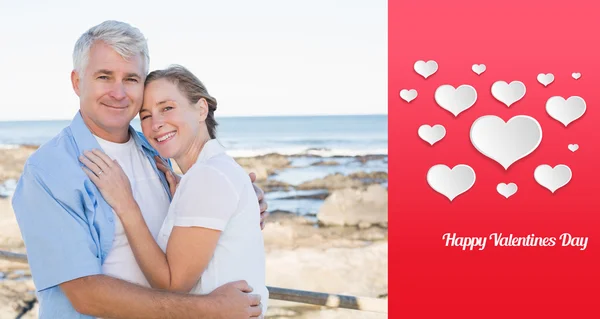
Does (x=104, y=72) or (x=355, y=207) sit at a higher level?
(x=104, y=72)

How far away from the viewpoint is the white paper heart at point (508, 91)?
411 centimetres

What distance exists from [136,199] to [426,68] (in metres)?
2.62

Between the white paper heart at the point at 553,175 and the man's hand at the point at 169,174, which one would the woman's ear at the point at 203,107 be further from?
the white paper heart at the point at 553,175

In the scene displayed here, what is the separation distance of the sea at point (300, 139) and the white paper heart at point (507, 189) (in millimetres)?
11851

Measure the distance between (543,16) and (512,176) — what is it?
963 millimetres

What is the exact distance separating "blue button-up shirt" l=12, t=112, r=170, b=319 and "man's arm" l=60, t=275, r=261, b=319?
0.04m

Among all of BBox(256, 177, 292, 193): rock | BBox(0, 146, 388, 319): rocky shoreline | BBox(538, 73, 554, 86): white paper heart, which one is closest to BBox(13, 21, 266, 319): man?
BBox(538, 73, 554, 86): white paper heart

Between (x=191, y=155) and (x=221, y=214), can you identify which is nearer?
(x=221, y=214)

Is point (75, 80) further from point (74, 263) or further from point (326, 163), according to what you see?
point (326, 163)

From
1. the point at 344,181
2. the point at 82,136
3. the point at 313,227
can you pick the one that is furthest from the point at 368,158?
the point at 82,136

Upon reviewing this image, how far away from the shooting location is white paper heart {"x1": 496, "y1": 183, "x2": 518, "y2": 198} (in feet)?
13.8

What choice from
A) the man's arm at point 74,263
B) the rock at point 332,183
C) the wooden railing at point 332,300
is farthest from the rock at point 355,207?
the man's arm at point 74,263

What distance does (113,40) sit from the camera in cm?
210

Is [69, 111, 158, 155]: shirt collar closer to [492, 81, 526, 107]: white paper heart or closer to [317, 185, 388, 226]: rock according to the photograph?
[492, 81, 526, 107]: white paper heart
